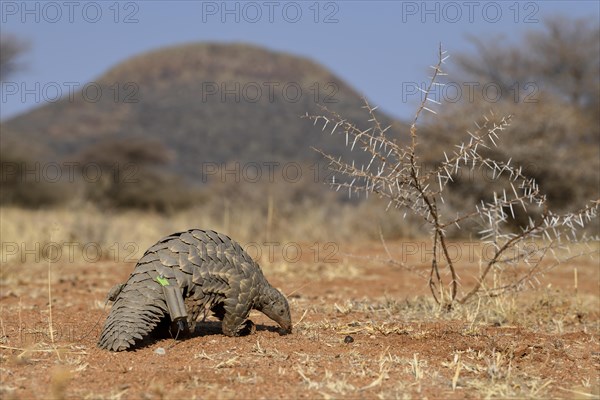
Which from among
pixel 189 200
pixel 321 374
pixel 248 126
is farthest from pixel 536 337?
pixel 248 126

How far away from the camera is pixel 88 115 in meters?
58.0

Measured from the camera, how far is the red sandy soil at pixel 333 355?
3547 mm

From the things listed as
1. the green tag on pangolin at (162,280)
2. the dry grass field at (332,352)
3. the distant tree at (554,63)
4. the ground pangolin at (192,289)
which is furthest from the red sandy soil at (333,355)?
the distant tree at (554,63)

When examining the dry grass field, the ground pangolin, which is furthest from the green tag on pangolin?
the dry grass field

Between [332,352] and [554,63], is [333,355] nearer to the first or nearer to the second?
[332,352]

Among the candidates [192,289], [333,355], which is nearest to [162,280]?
[192,289]

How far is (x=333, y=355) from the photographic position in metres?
4.27

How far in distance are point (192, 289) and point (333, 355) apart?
0.89 meters

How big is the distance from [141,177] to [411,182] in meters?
27.7

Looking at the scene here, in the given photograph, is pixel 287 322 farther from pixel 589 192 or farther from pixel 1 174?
pixel 1 174

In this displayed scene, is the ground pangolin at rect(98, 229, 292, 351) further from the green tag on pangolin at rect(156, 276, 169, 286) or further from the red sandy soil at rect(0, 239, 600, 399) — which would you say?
the red sandy soil at rect(0, 239, 600, 399)

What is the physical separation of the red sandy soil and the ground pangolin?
13cm

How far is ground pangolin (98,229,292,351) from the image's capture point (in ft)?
13.9

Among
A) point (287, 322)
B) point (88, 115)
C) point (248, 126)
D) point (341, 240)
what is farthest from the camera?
point (88, 115)
